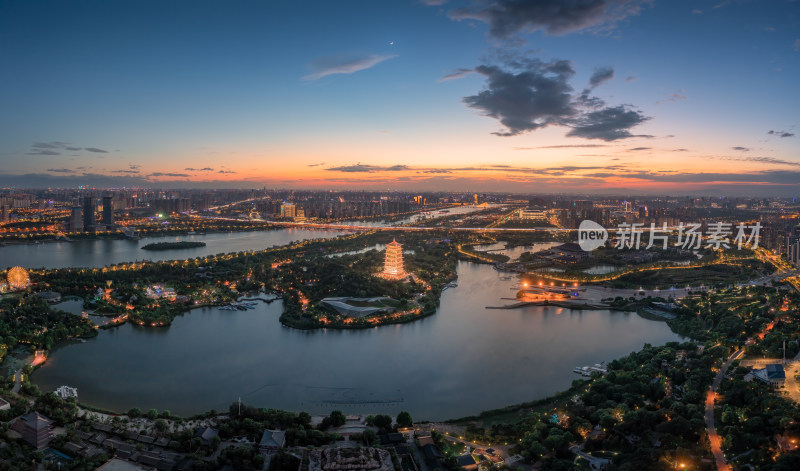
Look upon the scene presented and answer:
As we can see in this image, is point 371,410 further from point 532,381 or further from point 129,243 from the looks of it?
point 129,243

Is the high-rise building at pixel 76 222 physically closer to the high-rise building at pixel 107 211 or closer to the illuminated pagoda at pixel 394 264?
the high-rise building at pixel 107 211

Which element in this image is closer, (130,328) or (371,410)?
(371,410)

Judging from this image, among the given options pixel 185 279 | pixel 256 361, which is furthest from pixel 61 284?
A: pixel 256 361

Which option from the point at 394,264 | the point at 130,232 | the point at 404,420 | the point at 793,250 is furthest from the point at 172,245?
the point at 793,250

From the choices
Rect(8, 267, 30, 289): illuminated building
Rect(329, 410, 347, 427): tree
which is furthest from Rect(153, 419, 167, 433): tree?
Rect(8, 267, 30, 289): illuminated building

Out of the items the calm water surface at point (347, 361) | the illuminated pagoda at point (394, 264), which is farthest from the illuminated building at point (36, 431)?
the illuminated pagoda at point (394, 264)

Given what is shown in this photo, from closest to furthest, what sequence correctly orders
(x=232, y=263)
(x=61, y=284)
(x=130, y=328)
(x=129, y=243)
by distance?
(x=130, y=328) < (x=61, y=284) < (x=232, y=263) < (x=129, y=243)

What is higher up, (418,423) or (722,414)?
(722,414)

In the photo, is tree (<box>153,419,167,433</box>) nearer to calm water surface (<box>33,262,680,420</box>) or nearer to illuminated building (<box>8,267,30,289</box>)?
calm water surface (<box>33,262,680,420</box>)
